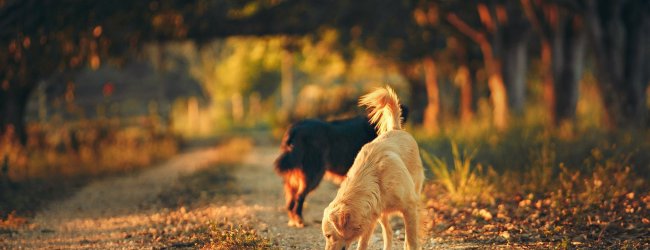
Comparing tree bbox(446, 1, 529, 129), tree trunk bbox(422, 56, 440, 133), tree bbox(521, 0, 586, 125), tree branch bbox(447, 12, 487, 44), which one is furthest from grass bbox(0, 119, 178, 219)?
tree trunk bbox(422, 56, 440, 133)

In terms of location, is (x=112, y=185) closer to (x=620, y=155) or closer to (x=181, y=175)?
(x=181, y=175)

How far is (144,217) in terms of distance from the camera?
9266 mm

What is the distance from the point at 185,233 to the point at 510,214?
370 centimetres

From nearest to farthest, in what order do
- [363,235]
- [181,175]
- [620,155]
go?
1. [363,235]
2. [620,155]
3. [181,175]

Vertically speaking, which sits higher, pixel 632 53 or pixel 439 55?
pixel 439 55

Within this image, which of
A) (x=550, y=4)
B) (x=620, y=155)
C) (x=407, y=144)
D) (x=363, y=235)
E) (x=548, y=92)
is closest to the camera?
(x=363, y=235)

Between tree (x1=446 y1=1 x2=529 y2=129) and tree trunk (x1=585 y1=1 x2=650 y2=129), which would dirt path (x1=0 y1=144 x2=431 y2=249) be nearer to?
tree trunk (x1=585 y1=1 x2=650 y2=129)

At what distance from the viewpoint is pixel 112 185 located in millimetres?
13359

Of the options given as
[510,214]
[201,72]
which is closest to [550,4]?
[510,214]

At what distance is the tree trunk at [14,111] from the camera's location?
1645cm

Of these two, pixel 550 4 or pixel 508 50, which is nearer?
pixel 550 4

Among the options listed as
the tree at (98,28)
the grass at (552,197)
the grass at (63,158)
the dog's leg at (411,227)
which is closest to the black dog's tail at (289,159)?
the grass at (552,197)

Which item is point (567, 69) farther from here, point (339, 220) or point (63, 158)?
point (339, 220)

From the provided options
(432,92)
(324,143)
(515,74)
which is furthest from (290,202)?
(432,92)
